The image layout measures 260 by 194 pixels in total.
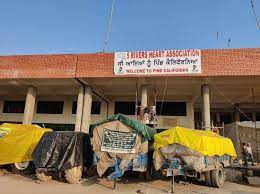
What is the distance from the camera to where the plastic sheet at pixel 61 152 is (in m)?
11.1

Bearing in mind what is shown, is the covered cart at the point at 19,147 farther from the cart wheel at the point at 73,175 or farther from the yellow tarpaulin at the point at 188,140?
the yellow tarpaulin at the point at 188,140

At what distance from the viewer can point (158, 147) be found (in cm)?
1050

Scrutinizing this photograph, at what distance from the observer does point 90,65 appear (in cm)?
2066

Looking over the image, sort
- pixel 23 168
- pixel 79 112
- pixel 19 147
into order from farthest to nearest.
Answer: pixel 79 112
pixel 19 147
pixel 23 168

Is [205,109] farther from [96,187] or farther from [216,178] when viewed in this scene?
[96,187]

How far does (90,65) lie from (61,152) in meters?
10.4

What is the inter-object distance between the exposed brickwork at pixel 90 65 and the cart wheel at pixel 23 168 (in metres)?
8.99

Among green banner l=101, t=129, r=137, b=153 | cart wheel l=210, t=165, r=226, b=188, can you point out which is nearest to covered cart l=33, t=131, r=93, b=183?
green banner l=101, t=129, r=137, b=153

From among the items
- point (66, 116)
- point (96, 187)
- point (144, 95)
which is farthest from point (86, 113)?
point (96, 187)

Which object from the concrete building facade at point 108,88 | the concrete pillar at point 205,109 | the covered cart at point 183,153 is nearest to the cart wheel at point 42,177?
the covered cart at point 183,153

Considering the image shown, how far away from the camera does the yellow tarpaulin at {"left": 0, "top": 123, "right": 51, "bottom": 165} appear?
519 inches

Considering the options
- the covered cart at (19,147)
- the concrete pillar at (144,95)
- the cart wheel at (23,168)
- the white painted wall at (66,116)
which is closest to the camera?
the cart wheel at (23,168)

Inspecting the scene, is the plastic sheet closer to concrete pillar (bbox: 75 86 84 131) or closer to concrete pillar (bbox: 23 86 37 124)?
concrete pillar (bbox: 75 86 84 131)

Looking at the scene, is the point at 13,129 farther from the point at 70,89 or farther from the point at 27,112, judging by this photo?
the point at 70,89
